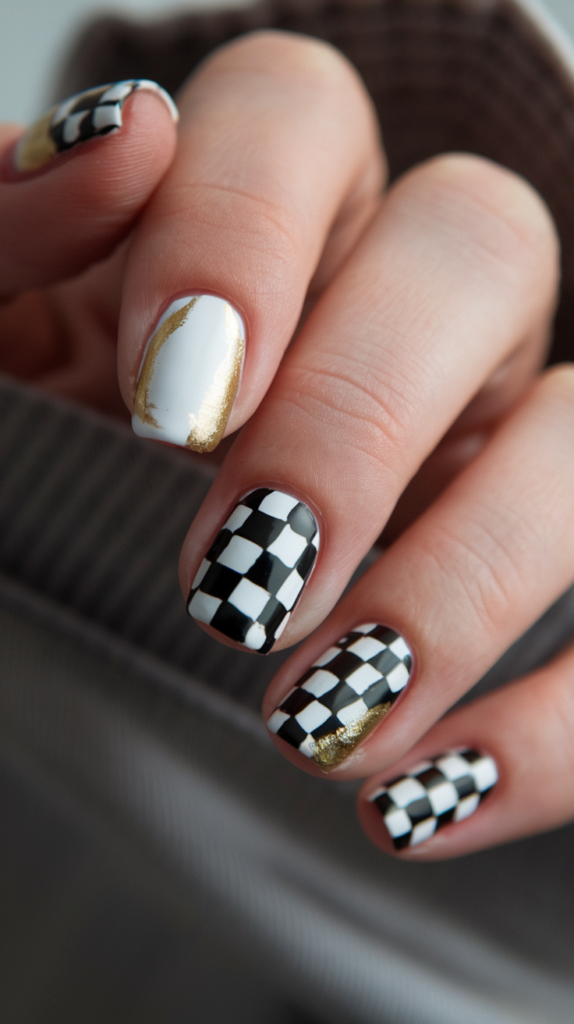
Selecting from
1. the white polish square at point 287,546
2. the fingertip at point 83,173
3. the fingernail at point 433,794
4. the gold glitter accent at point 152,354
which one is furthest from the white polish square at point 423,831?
the fingertip at point 83,173

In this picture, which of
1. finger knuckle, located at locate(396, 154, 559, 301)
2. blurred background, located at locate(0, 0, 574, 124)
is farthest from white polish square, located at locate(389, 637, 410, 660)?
blurred background, located at locate(0, 0, 574, 124)

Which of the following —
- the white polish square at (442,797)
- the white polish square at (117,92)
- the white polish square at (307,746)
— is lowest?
the white polish square at (442,797)

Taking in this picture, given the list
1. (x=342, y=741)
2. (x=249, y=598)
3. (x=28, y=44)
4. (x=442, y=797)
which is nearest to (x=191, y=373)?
(x=249, y=598)

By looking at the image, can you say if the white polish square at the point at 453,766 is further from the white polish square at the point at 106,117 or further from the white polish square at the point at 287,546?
the white polish square at the point at 106,117

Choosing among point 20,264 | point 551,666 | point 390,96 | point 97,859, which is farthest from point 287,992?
point 390,96

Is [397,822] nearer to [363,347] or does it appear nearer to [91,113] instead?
[363,347]

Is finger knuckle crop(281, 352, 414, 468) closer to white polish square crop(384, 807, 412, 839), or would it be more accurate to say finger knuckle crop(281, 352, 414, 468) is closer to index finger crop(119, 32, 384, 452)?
index finger crop(119, 32, 384, 452)

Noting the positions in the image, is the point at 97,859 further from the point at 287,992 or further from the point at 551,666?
the point at 551,666
